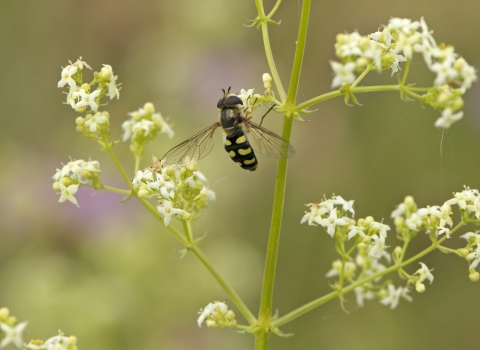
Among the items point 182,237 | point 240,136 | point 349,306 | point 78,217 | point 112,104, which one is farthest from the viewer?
point 112,104

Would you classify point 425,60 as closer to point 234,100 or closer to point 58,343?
point 234,100

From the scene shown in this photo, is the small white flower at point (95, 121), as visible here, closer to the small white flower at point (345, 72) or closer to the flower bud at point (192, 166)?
the flower bud at point (192, 166)

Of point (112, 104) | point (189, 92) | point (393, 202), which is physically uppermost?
point (112, 104)

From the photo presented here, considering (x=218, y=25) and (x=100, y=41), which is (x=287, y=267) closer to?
(x=218, y=25)

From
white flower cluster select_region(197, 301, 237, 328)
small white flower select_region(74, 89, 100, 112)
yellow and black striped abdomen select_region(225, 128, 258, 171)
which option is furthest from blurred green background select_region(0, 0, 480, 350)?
small white flower select_region(74, 89, 100, 112)

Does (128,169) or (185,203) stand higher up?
(128,169)

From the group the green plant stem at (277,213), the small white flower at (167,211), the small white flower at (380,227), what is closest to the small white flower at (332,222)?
the small white flower at (380,227)

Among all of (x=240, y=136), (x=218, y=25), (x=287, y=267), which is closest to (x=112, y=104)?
(x=218, y=25)
